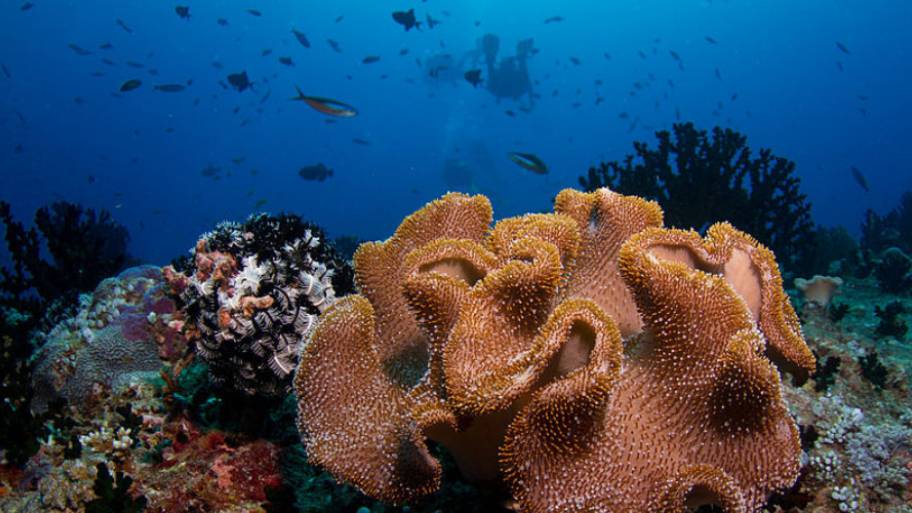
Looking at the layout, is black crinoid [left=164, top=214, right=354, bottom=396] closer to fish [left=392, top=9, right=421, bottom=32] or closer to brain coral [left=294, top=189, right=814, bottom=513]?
brain coral [left=294, top=189, right=814, bottom=513]

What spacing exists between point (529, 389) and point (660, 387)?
0.63 meters

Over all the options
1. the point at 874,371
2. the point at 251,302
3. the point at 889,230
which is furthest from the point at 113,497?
the point at 889,230

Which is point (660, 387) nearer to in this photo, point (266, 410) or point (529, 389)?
point (529, 389)

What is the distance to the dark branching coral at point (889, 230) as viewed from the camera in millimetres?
15133

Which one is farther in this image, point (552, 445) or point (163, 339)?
point (163, 339)

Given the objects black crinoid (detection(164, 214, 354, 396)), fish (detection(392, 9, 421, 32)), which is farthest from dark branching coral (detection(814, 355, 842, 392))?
fish (detection(392, 9, 421, 32))

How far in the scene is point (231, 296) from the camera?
10.8 feet

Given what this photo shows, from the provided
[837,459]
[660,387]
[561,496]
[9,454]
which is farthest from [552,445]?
[9,454]

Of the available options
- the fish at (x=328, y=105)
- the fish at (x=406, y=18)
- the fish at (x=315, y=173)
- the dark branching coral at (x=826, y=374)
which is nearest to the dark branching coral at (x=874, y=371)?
the dark branching coral at (x=826, y=374)

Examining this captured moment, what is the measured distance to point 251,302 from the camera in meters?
3.24

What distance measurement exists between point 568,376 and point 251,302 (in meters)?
2.28

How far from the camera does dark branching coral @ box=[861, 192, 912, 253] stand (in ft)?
49.6

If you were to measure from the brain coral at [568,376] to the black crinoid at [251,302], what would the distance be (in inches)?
42.6

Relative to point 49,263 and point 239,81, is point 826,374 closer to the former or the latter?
point 49,263
